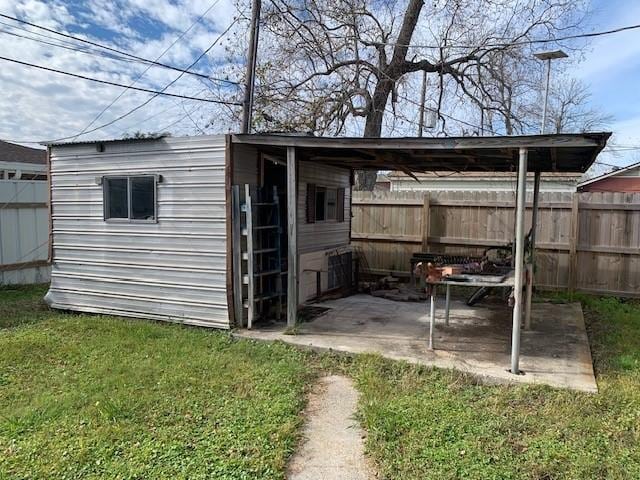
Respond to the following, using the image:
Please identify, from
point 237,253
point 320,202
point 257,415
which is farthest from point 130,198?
point 257,415

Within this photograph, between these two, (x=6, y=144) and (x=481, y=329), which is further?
(x=6, y=144)

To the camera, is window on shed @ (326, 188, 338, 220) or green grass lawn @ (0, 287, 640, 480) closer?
green grass lawn @ (0, 287, 640, 480)

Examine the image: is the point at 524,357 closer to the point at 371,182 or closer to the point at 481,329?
the point at 481,329

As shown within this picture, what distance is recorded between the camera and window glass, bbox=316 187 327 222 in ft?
26.5

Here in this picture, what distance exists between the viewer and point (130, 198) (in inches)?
270

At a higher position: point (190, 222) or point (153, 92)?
point (153, 92)

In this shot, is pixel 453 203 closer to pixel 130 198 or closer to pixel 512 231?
pixel 512 231

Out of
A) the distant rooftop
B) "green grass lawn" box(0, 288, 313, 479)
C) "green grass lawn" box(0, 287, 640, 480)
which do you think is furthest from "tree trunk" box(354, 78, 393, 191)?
the distant rooftop

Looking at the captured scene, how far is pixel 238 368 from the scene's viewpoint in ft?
15.8

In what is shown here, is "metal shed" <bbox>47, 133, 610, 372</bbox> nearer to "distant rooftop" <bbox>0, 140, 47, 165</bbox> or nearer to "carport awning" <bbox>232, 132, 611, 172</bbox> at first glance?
"carport awning" <bbox>232, 132, 611, 172</bbox>

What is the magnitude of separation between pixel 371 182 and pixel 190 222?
8.75m

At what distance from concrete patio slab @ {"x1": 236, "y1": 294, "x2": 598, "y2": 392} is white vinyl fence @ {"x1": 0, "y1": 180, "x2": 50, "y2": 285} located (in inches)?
235

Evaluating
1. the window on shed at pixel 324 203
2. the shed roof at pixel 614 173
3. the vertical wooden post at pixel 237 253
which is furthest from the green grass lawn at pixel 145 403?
the shed roof at pixel 614 173

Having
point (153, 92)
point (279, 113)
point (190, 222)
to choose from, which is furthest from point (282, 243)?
point (279, 113)
